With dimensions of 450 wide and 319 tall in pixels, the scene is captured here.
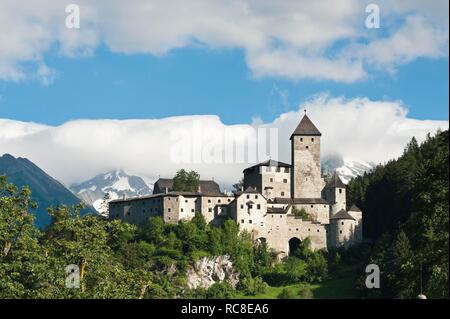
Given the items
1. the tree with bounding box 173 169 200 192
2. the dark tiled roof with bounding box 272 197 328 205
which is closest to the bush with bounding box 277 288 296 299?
the dark tiled roof with bounding box 272 197 328 205

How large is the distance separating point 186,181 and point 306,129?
15400 mm

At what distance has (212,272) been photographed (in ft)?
315

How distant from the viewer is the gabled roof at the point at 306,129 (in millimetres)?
107100

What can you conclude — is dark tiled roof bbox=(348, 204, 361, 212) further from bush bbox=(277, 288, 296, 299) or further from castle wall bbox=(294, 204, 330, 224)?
bush bbox=(277, 288, 296, 299)

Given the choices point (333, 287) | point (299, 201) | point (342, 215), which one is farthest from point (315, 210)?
point (333, 287)

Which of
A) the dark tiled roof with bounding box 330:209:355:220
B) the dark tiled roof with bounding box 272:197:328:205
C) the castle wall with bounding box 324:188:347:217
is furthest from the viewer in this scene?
the castle wall with bounding box 324:188:347:217

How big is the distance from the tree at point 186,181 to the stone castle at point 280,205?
0.93m

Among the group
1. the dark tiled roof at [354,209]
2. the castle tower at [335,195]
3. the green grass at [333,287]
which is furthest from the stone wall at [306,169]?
the green grass at [333,287]

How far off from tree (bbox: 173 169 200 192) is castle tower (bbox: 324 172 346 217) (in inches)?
594

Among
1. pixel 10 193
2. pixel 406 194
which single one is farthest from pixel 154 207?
pixel 10 193

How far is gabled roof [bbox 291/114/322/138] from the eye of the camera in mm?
107100

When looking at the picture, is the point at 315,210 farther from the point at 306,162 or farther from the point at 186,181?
the point at 186,181

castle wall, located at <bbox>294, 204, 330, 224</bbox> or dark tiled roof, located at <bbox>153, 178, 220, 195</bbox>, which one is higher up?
dark tiled roof, located at <bbox>153, 178, 220, 195</bbox>
